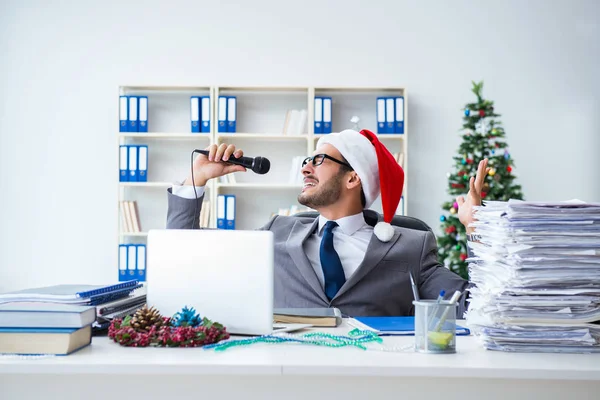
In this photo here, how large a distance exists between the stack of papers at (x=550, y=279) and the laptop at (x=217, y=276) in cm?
45

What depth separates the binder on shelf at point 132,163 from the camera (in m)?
4.67

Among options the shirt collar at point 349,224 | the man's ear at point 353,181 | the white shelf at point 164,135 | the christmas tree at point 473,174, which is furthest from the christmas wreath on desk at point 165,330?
the white shelf at point 164,135

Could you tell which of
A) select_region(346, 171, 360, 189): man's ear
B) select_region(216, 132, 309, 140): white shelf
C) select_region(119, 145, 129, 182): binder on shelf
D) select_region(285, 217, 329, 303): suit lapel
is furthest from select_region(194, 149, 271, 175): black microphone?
select_region(119, 145, 129, 182): binder on shelf

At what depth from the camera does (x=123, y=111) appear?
15.4 ft

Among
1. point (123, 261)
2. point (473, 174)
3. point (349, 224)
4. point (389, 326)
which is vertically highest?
point (473, 174)

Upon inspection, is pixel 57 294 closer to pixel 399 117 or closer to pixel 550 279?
pixel 550 279

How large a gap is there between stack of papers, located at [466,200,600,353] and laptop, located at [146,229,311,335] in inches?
17.6

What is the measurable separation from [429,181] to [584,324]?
12.3 ft

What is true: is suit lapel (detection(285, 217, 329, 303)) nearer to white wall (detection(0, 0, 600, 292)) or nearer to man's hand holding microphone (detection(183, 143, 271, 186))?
man's hand holding microphone (detection(183, 143, 271, 186))

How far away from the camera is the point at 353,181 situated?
256 cm

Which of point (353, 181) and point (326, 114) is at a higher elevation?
point (326, 114)

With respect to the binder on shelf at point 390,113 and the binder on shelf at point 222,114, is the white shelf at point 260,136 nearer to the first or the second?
the binder on shelf at point 222,114

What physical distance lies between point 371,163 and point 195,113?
241cm

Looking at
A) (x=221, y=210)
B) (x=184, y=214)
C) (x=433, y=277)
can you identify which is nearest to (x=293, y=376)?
(x=184, y=214)
